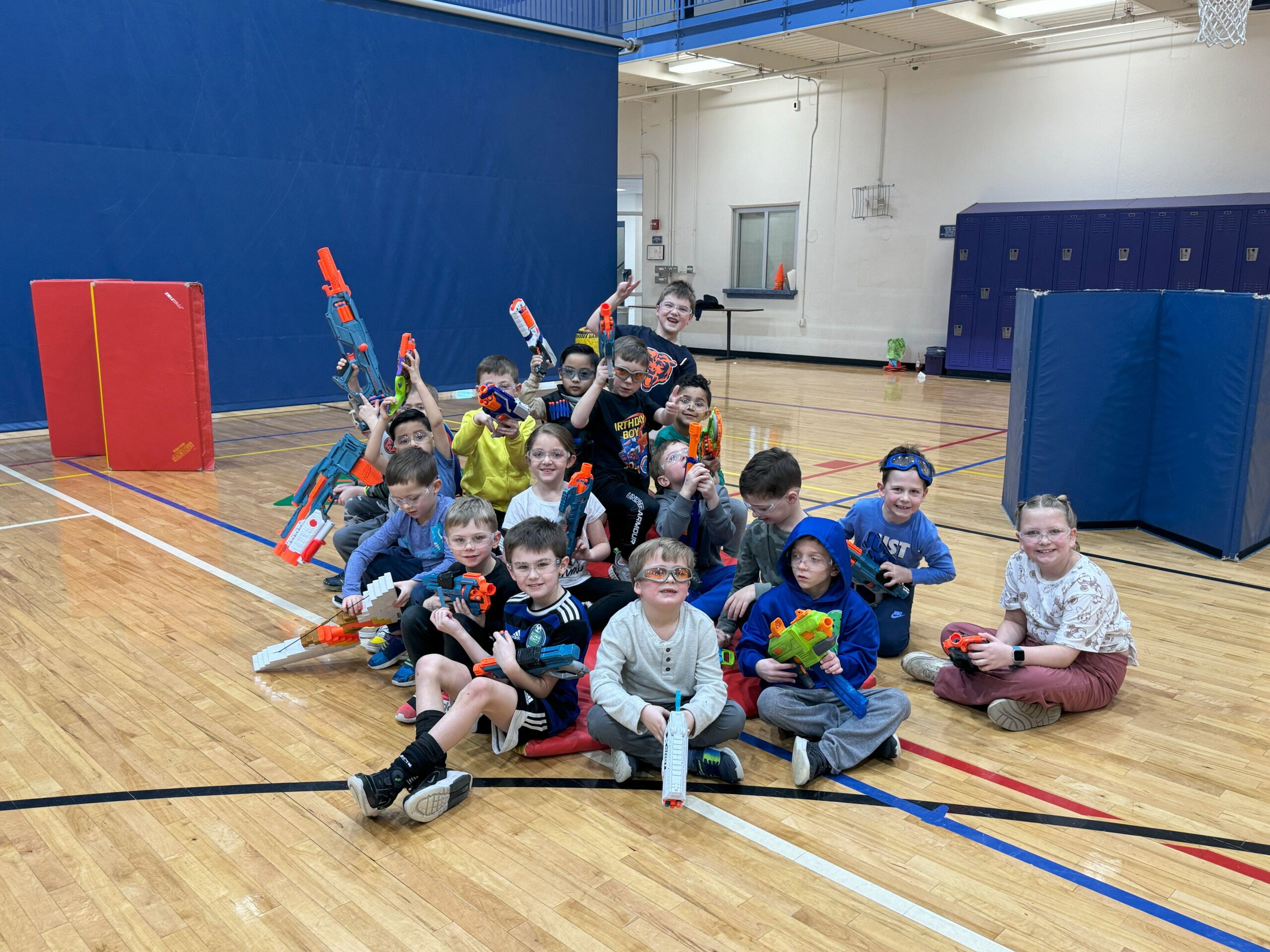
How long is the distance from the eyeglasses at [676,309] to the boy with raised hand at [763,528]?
1.69m

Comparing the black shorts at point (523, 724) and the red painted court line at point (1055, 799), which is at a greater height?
the black shorts at point (523, 724)

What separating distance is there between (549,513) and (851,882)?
1937 mm

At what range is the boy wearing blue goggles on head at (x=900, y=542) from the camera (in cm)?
403

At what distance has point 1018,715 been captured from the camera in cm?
342

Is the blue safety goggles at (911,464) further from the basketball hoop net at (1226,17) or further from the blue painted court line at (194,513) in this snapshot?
the basketball hoop net at (1226,17)

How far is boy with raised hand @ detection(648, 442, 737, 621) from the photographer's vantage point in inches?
149

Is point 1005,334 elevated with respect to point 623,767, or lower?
elevated

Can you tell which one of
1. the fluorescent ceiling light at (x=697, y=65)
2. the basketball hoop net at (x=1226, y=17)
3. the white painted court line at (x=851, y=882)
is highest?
the fluorescent ceiling light at (x=697, y=65)

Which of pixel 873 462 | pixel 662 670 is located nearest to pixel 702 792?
pixel 662 670

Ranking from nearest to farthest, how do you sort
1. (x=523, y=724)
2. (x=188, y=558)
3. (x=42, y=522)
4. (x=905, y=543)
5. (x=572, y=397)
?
(x=523, y=724) < (x=905, y=543) < (x=572, y=397) < (x=188, y=558) < (x=42, y=522)

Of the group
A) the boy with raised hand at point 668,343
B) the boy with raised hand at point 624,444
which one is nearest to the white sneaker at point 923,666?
the boy with raised hand at point 624,444

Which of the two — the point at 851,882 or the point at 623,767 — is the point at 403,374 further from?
the point at 851,882

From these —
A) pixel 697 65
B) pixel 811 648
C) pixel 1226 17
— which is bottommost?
pixel 811 648

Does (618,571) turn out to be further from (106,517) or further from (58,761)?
(106,517)
